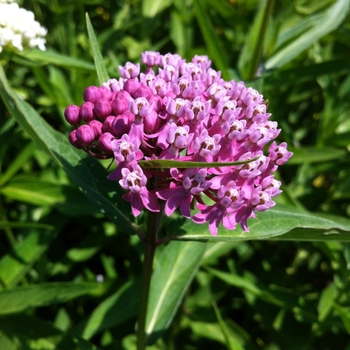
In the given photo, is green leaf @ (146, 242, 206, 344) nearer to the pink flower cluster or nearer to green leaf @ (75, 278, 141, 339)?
green leaf @ (75, 278, 141, 339)

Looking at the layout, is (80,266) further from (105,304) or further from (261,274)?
(261,274)

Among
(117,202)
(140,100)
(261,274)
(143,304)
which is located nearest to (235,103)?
(140,100)

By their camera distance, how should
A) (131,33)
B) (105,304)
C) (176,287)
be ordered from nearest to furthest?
(176,287) < (105,304) < (131,33)

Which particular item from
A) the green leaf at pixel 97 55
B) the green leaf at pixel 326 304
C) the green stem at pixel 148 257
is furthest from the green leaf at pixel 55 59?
the green leaf at pixel 326 304

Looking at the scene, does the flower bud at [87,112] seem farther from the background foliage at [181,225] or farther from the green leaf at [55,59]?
the green leaf at [55,59]

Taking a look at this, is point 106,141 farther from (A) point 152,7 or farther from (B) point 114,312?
(A) point 152,7
